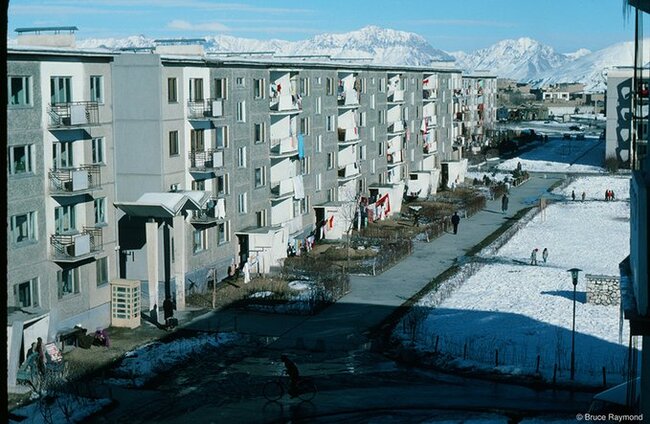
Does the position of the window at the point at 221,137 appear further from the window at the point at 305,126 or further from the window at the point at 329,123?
the window at the point at 329,123

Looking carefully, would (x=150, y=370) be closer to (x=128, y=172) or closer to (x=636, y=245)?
(x=128, y=172)

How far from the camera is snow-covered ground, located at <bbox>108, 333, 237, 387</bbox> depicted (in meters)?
26.5

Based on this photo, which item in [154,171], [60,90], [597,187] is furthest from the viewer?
[597,187]

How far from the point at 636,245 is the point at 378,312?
23089mm

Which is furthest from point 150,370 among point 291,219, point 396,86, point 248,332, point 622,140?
point 622,140

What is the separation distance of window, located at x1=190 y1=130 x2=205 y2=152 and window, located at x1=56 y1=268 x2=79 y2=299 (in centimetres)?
835

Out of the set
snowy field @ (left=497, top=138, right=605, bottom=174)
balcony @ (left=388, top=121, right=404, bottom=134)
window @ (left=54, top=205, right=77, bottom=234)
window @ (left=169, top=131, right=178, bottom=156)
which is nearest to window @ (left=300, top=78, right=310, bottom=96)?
window @ (left=169, top=131, right=178, bottom=156)

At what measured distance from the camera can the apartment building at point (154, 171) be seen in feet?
96.1

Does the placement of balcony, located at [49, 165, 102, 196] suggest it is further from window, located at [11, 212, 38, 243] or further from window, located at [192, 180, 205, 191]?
A: window, located at [192, 180, 205, 191]

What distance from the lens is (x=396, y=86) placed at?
68312mm

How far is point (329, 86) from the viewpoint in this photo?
5444 centimetres

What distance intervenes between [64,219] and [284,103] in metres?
17.9

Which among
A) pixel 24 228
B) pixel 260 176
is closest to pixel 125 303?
pixel 24 228

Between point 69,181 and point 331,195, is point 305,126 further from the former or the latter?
point 69,181
